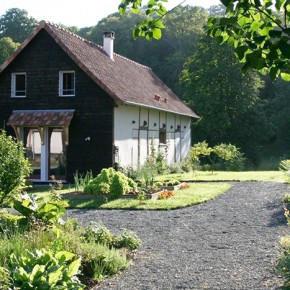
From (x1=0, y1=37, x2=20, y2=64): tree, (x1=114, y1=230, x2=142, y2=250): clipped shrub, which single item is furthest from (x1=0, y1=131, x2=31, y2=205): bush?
(x1=0, y1=37, x2=20, y2=64): tree

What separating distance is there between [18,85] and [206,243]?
614 inches

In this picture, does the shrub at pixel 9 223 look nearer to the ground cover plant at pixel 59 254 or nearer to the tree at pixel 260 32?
the ground cover plant at pixel 59 254

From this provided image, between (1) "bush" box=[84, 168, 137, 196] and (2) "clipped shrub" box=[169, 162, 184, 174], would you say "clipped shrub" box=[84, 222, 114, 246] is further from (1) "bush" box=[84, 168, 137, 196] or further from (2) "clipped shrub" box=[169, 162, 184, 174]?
(2) "clipped shrub" box=[169, 162, 184, 174]

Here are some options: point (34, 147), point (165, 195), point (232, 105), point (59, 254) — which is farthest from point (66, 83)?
point (232, 105)

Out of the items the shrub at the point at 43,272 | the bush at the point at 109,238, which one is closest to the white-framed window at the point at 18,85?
the bush at the point at 109,238

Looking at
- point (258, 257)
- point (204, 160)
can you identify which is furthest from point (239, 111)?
point (258, 257)

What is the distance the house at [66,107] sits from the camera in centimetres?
2033

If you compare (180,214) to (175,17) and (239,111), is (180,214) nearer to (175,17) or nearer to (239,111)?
(239,111)

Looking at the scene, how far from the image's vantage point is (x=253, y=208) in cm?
1297

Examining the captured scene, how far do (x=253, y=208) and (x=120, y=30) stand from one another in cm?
4376

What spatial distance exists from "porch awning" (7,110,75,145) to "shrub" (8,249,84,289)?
1526 cm

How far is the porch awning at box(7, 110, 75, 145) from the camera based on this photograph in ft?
66.5

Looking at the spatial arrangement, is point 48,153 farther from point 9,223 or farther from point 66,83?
point 9,223

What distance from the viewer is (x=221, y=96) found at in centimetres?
3825
